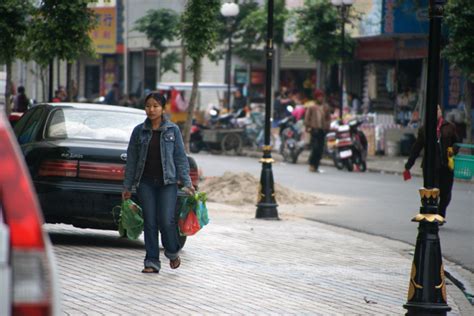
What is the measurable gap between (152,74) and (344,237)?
1803 inches

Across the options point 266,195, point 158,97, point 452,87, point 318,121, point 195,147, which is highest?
point 158,97

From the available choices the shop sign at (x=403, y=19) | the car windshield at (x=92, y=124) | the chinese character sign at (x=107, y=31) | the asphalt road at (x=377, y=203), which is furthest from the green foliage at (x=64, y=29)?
the chinese character sign at (x=107, y=31)

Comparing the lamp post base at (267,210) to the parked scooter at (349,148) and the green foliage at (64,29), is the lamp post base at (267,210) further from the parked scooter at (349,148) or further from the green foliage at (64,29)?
the parked scooter at (349,148)

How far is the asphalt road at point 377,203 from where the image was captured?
16.5 meters

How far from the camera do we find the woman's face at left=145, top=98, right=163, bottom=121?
11.4 m

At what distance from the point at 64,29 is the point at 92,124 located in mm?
10197

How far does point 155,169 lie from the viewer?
37.4 feet

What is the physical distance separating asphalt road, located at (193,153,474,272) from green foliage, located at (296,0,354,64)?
716 centimetres

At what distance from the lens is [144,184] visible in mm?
11398

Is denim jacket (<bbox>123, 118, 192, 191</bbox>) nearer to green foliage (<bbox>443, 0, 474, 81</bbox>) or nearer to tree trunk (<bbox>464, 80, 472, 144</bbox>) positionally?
green foliage (<bbox>443, 0, 474, 81</bbox>)

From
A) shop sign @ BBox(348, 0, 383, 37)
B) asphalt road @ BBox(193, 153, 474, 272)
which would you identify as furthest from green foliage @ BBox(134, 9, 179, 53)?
asphalt road @ BBox(193, 153, 474, 272)

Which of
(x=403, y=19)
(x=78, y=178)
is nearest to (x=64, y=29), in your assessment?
(x=78, y=178)

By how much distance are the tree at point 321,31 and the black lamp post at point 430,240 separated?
97.8 ft

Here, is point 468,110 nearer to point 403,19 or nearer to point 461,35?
point 461,35
